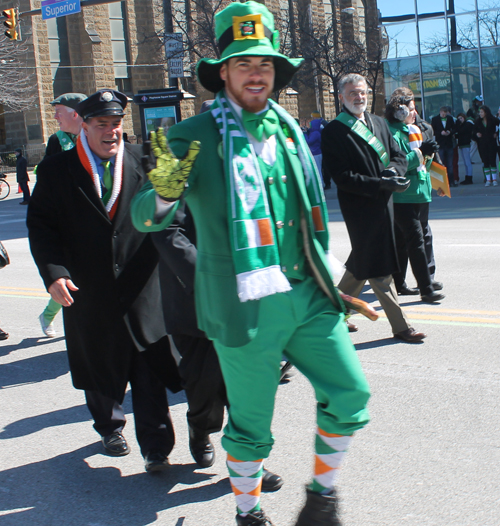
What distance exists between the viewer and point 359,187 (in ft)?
17.2

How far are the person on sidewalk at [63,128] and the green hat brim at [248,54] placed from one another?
2.31m

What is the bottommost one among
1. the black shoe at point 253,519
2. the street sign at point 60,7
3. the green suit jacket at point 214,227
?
the black shoe at point 253,519

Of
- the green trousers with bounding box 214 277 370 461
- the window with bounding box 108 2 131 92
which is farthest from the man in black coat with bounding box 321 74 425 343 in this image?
the window with bounding box 108 2 131 92


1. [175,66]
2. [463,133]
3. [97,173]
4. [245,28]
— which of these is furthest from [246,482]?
[175,66]

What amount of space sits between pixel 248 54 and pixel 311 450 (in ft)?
6.90

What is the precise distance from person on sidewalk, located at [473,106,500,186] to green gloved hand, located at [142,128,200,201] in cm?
1454

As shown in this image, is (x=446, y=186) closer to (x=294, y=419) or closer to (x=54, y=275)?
(x=294, y=419)

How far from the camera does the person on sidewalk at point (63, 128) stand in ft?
17.8

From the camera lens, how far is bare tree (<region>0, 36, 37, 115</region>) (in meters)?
32.2

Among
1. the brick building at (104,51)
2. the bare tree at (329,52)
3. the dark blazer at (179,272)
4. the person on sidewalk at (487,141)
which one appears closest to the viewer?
the dark blazer at (179,272)

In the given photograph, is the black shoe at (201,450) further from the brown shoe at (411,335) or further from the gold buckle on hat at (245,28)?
the brown shoe at (411,335)

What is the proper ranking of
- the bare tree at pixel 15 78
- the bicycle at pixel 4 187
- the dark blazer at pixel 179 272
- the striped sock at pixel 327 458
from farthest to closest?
the bare tree at pixel 15 78, the bicycle at pixel 4 187, the dark blazer at pixel 179 272, the striped sock at pixel 327 458

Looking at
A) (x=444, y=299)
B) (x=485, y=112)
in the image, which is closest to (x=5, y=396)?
(x=444, y=299)

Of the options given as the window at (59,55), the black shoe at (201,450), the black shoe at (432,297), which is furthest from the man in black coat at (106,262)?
the window at (59,55)
